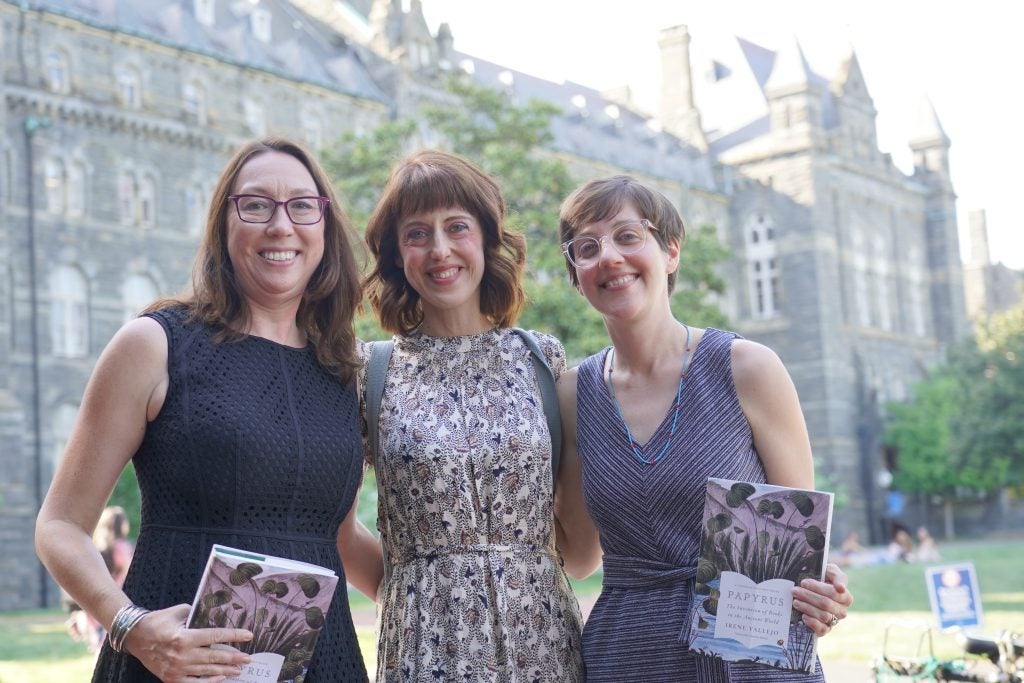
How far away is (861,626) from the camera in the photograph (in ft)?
53.6

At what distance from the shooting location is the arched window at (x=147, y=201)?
31438 mm

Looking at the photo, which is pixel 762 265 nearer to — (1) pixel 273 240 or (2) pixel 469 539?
(2) pixel 469 539

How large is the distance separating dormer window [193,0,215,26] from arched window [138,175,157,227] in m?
5.55

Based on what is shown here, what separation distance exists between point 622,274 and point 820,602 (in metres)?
1.01

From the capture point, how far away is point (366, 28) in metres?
40.8

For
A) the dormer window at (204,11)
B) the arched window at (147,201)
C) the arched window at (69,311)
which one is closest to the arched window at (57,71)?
the arched window at (147,201)

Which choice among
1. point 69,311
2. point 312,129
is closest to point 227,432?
point 69,311

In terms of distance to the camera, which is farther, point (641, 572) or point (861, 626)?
point (861, 626)

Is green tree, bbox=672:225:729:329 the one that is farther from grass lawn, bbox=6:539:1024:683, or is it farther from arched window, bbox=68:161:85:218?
arched window, bbox=68:161:85:218

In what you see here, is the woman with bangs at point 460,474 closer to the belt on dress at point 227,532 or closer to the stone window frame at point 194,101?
the belt on dress at point 227,532

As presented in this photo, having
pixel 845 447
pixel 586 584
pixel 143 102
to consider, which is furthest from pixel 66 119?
pixel 845 447

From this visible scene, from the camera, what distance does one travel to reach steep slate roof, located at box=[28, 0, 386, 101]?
31312 mm

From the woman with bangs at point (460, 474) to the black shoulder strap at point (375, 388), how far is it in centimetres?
2

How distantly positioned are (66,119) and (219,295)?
28.7 m
